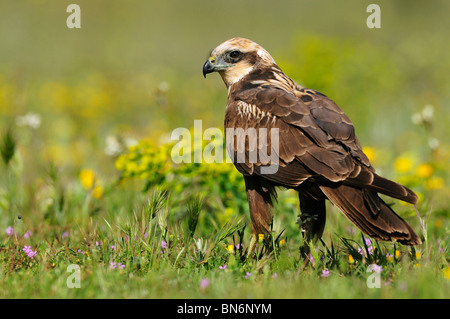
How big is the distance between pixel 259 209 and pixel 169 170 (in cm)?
139

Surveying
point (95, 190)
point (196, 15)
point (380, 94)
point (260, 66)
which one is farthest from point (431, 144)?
point (196, 15)

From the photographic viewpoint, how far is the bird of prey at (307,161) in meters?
4.17

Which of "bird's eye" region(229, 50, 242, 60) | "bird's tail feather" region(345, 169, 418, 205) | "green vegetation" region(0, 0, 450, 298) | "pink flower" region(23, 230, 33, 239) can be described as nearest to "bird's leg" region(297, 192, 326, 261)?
"green vegetation" region(0, 0, 450, 298)

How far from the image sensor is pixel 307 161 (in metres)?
4.33

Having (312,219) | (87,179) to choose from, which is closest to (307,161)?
(312,219)

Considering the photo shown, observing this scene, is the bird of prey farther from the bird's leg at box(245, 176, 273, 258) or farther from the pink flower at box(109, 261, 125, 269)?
the pink flower at box(109, 261, 125, 269)

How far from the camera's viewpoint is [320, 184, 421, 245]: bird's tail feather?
410 cm

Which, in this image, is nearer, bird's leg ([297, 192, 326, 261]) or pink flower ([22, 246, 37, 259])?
pink flower ([22, 246, 37, 259])

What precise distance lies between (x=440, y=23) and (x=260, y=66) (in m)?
15.9

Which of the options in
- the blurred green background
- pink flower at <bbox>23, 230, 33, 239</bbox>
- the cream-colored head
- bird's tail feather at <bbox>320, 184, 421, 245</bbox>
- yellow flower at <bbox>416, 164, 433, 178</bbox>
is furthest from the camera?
the blurred green background

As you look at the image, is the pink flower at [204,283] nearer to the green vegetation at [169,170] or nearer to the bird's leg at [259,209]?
the green vegetation at [169,170]

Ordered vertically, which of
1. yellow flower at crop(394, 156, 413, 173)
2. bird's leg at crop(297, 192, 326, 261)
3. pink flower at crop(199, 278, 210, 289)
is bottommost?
pink flower at crop(199, 278, 210, 289)

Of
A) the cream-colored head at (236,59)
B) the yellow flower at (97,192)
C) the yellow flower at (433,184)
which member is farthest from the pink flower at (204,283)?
A: the yellow flower at (433,184)

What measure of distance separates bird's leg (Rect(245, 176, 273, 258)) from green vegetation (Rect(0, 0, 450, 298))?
113 millimetres
